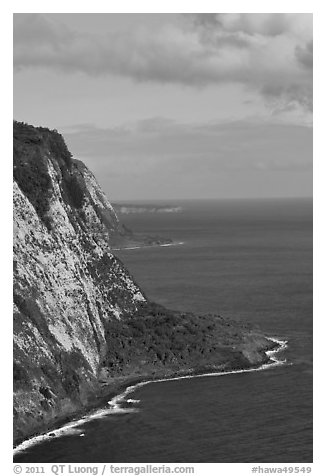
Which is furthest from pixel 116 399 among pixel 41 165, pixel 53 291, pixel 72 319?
pixel 41 165

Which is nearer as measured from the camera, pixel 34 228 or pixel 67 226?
pixel 34 228

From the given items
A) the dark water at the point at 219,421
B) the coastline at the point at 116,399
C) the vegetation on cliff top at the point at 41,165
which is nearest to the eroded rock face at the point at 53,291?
the vegetation on cliff top at the point at 41,165

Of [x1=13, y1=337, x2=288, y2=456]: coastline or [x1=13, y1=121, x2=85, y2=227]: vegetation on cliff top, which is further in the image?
[x1=13, y1=121, x2=85, y2=227]: vegetation on cliff top

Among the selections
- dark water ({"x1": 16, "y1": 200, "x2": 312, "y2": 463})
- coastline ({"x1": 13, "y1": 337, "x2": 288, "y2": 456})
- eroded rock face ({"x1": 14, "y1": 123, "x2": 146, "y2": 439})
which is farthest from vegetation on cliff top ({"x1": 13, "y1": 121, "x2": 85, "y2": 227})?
dark water ({"x1": 16, "y1": 200, "x2": 312, "y2": 463})

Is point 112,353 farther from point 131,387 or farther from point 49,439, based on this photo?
point 49,439

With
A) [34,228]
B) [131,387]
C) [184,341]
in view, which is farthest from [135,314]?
[34,228]

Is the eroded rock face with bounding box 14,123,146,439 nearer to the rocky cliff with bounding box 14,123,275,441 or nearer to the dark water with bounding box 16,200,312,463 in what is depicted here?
the rocky cliff with bounding box 14,123,275,441
